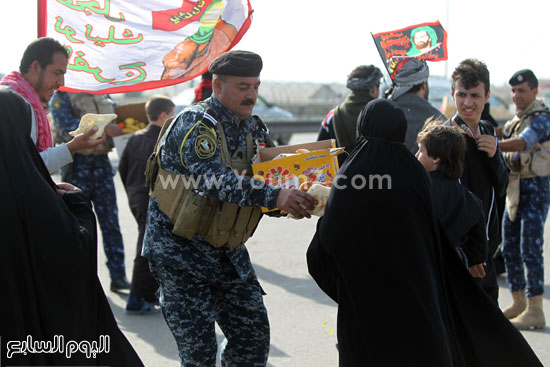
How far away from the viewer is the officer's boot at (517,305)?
5.66 metres

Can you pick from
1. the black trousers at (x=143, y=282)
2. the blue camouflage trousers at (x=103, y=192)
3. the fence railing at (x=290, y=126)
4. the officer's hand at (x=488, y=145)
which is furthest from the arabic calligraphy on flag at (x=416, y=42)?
the fence railing at (x=290, y=126)

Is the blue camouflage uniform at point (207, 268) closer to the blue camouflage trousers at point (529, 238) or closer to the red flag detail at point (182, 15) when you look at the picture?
the red flag detail at point (182, 15)

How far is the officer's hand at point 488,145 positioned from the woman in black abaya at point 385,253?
40.6 inches

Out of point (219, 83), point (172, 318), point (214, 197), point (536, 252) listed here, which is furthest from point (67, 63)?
point (536, 252)

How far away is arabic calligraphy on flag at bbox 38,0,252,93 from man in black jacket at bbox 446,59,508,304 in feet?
4.97

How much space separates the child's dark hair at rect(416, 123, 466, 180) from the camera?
370cm

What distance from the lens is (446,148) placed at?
12.1 feet

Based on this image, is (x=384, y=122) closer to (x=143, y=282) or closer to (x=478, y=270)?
(x=478, y=270)

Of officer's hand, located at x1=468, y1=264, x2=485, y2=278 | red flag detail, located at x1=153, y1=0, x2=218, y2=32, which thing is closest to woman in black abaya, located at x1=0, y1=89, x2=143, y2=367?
red flag detail, located at x1=153, y1=0, x2=218, y2=32

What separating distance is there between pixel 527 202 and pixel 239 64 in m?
3.37

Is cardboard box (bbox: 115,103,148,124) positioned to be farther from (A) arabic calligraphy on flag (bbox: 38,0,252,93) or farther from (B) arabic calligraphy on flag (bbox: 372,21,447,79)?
(B) arabic calligraphy on flag (bbox: 372,21,447,79)

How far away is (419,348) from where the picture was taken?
119 inches

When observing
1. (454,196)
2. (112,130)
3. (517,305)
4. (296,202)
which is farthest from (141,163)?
(517,305)

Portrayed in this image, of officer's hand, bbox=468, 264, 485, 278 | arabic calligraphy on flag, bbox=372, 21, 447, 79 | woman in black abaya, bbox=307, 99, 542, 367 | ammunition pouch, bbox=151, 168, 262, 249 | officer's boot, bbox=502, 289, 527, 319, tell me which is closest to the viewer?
woman in black abaya, bbox=307, 99, 542, 367
